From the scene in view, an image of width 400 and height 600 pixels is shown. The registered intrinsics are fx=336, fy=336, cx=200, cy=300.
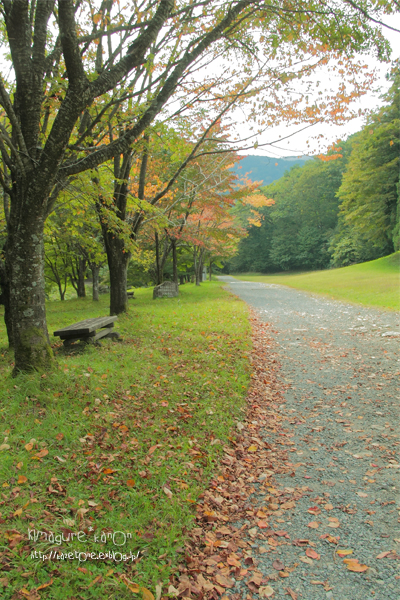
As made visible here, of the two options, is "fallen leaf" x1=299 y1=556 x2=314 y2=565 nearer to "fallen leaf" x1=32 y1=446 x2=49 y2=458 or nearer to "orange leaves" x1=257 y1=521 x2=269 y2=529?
"orange leaves" x1=257 y1=521 x2=269 y2=529

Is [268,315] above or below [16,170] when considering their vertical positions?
below

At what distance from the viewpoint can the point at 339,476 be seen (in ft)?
10.4

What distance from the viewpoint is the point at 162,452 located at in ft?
11.3

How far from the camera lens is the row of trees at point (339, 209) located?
83.2ft

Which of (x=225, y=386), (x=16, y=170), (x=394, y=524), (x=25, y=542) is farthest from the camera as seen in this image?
(x=225, y=386)

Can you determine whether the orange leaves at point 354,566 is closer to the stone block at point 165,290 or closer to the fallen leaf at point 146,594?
the fallen leaf at point 146,594

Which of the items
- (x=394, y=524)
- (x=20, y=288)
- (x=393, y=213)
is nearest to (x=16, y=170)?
(x=20, y=288)

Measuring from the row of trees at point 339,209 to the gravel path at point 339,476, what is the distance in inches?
777

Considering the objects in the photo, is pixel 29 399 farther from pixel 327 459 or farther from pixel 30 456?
pixel 327 459

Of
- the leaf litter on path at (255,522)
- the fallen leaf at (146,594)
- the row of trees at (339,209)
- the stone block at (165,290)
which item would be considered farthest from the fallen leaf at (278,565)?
the row of trees at (339,209)

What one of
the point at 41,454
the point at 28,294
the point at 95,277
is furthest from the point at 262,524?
the point at 95,277

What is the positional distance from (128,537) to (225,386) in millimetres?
2903

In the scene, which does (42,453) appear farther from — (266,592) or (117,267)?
(117,267)

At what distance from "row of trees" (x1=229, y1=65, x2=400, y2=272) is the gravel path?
19738 millimetres
